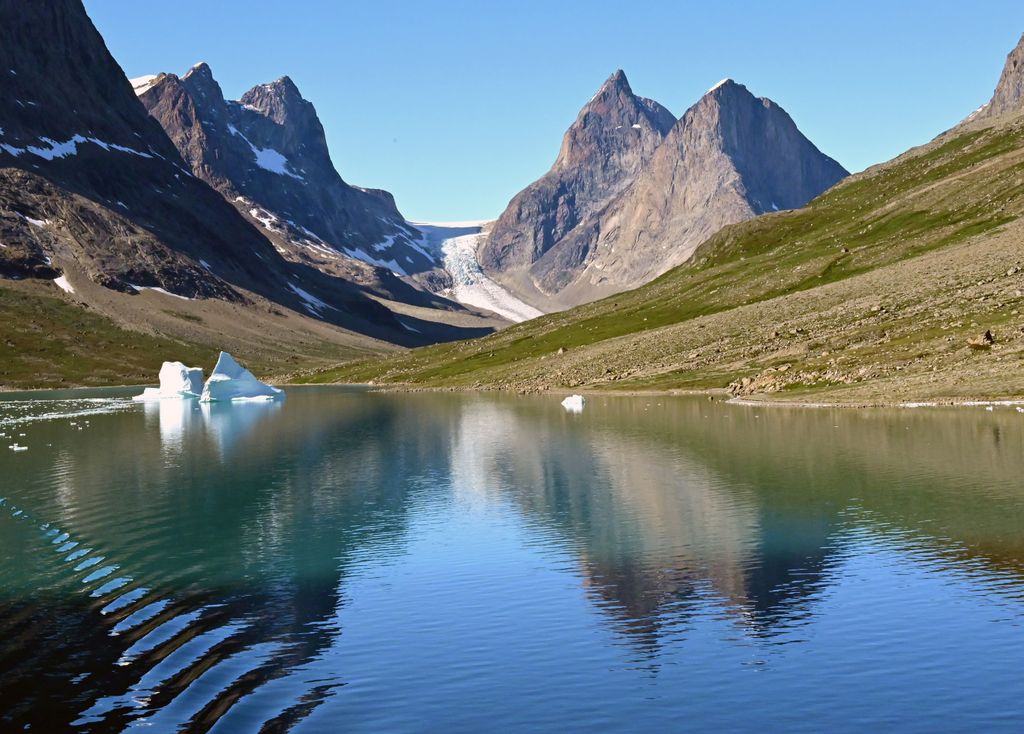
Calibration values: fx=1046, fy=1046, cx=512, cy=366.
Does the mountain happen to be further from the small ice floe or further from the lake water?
the lake water

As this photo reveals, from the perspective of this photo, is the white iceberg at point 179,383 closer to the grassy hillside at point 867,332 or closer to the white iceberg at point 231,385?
the white iceberg at point 231,385

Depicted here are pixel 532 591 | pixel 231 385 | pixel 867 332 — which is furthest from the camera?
pixel 231 385

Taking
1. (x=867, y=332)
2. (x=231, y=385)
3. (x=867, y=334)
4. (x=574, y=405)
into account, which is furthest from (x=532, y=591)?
(x=231, y=385)

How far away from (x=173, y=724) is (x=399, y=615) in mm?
10528

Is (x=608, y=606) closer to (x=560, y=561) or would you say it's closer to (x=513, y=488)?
(x=560, y=561)

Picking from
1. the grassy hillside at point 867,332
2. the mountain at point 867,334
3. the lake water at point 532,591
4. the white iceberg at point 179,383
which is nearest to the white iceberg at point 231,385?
the white iceberg at point 179,383

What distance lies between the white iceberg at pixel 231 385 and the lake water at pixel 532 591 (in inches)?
4087

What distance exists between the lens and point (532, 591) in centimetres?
3588

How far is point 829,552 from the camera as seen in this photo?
132 feet

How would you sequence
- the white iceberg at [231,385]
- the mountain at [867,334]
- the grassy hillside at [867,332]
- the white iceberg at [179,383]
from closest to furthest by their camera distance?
the mountain at [867,334] → the grassy hillside at [867,332] → the white iceberg at [231,385] → the white iceberg at [179,383]

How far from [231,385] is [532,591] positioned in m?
155

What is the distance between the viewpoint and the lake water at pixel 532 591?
24.5 meters

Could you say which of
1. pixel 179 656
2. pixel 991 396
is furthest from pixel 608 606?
pixel 991 396

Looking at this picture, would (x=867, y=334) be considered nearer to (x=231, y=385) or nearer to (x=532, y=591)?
(x=231, y=385)
